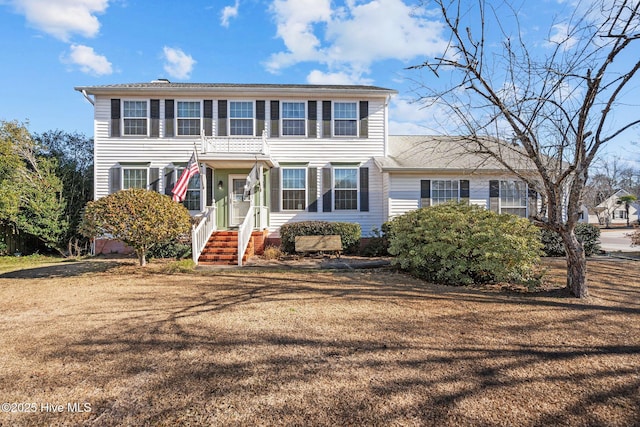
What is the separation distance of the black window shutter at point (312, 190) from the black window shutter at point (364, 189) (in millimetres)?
1903

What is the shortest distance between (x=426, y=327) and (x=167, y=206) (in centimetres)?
759

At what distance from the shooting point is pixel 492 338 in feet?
13.7

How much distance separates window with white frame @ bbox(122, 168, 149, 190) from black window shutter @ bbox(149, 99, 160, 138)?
1563 millimetres

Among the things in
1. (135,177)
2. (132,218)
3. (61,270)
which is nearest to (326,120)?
(135,177)

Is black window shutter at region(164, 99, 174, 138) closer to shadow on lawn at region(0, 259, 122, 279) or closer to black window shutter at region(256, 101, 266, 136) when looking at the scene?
black window shutter at region(256, 101, 266, 136)

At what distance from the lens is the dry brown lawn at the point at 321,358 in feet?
8.64

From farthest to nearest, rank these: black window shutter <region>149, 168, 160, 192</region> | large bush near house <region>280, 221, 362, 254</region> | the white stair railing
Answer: black window shutter <region>149, 168, 160, 192</region>, large bush near house <region>280, 221, 362, 254</region>, the white stair railing

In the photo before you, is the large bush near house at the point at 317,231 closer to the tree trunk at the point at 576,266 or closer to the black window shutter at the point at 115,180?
the black window shutter at the point at 115,180

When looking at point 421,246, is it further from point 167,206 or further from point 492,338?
point 167,206

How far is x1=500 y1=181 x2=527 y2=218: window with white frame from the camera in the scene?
13.8 meters

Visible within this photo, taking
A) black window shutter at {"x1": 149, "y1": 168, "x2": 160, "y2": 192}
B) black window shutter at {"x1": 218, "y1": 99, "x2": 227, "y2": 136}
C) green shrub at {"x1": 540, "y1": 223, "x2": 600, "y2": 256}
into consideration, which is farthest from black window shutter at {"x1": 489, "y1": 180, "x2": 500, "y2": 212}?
black window shutter at {"x1": 149, "y1": 168, "x2": 160, "y2": 192}

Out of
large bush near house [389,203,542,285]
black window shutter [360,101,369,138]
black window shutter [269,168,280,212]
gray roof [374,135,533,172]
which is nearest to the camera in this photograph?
large bush near house [389,203,542,285]

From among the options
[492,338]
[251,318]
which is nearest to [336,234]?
[251,318]

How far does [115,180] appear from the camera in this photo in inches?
525
